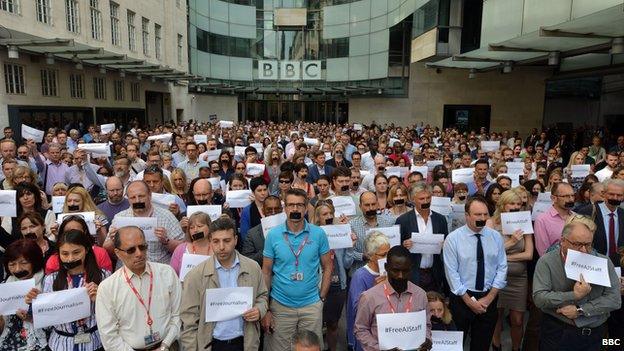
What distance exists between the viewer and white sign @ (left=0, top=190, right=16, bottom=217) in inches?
210

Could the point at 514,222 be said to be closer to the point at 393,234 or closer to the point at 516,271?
the point at 516,271

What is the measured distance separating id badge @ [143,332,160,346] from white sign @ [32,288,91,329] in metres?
0.55

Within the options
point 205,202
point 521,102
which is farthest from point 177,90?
point 205,202

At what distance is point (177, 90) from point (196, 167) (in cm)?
2680

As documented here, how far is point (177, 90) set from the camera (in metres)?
33.5

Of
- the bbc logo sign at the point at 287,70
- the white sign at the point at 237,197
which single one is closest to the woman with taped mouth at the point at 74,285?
the white sign at the point at 237,197

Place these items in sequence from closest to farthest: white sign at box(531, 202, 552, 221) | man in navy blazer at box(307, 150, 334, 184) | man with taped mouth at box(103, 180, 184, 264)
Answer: man with taped mouth at box(103, 180, 184, 264), white sign at box(531, 202, 552, 221), man in navy blazer at box(307, 150, 334, 184)

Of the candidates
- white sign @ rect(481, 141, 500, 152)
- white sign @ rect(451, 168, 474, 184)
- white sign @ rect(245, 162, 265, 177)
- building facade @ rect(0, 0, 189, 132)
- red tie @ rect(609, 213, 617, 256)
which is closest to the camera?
red tie @ rect(609, 213, 617, 256)

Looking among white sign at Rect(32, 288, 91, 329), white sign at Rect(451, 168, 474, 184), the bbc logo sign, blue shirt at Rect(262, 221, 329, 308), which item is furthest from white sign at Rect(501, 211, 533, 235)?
the bbc logo sign

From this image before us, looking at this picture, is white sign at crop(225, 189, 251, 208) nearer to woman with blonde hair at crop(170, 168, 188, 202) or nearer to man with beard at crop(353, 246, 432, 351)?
woman with blonde hair at crop(170, 168, 188, 202)

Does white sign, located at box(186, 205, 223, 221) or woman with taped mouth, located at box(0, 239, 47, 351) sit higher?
white sign, located at box(186, 205, 223, 221)

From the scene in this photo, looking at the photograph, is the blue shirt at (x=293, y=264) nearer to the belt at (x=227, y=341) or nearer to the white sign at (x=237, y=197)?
the belt at (x=227, y=341)

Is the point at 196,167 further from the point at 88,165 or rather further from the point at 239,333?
the point at 239,333

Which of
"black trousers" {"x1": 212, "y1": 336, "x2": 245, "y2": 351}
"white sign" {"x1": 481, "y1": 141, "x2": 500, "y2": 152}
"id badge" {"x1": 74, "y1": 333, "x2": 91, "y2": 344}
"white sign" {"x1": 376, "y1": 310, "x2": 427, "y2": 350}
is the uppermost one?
"white sign" {"x1": 481, "y1": 141, "x2": 500, "y2": 152}
